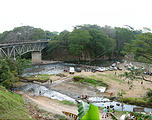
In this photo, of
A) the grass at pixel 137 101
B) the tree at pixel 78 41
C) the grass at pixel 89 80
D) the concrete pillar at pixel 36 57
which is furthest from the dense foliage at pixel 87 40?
the grass at pixel 137 101

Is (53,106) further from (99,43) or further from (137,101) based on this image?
(99,43)

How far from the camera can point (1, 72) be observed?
81.9 feet

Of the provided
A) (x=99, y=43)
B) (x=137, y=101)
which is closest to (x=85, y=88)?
(x=137, y=101)

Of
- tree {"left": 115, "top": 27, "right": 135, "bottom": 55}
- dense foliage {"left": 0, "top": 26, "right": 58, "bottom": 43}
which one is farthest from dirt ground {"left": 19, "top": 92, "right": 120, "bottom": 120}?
dense foliage {"left": 0, "top": 26, "right": 58, "bottom": 43}

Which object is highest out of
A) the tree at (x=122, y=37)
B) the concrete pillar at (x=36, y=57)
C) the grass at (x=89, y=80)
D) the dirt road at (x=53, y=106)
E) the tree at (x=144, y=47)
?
the tree at (x=122, y=37)

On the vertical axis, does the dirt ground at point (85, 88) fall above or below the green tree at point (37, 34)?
below

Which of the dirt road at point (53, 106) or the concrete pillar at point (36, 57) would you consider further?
the concrete pillar at point (36, 57)

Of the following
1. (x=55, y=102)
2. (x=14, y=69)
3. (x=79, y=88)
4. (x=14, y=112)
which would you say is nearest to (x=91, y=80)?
(x=79, y=88)

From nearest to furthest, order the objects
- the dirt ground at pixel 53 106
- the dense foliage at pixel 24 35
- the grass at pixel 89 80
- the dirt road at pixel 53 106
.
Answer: the dirt ground at pixel 53 106 < the dirt road at pixel 53 106 < the grass at pixel 89 80 < the dense foliage at pixel 24 35

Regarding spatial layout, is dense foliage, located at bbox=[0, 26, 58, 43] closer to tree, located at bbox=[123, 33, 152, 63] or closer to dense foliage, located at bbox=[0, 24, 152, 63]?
dense foliage, located at bbox=[0, 24, 152, 63]


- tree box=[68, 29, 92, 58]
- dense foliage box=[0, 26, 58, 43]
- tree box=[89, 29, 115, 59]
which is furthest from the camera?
dense foliage box=[0, 26, 58, 43]

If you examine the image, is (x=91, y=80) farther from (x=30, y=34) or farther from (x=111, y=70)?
(x=30, y=34)

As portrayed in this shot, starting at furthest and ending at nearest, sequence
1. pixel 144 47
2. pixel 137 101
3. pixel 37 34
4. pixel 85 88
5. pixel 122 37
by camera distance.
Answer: pixel 37 34, pixel 122 37, pixel 85 88, pixel 144 47, pixel 137 101

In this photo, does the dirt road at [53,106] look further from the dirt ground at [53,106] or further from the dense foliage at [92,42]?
the dense foliage at [92,42]
